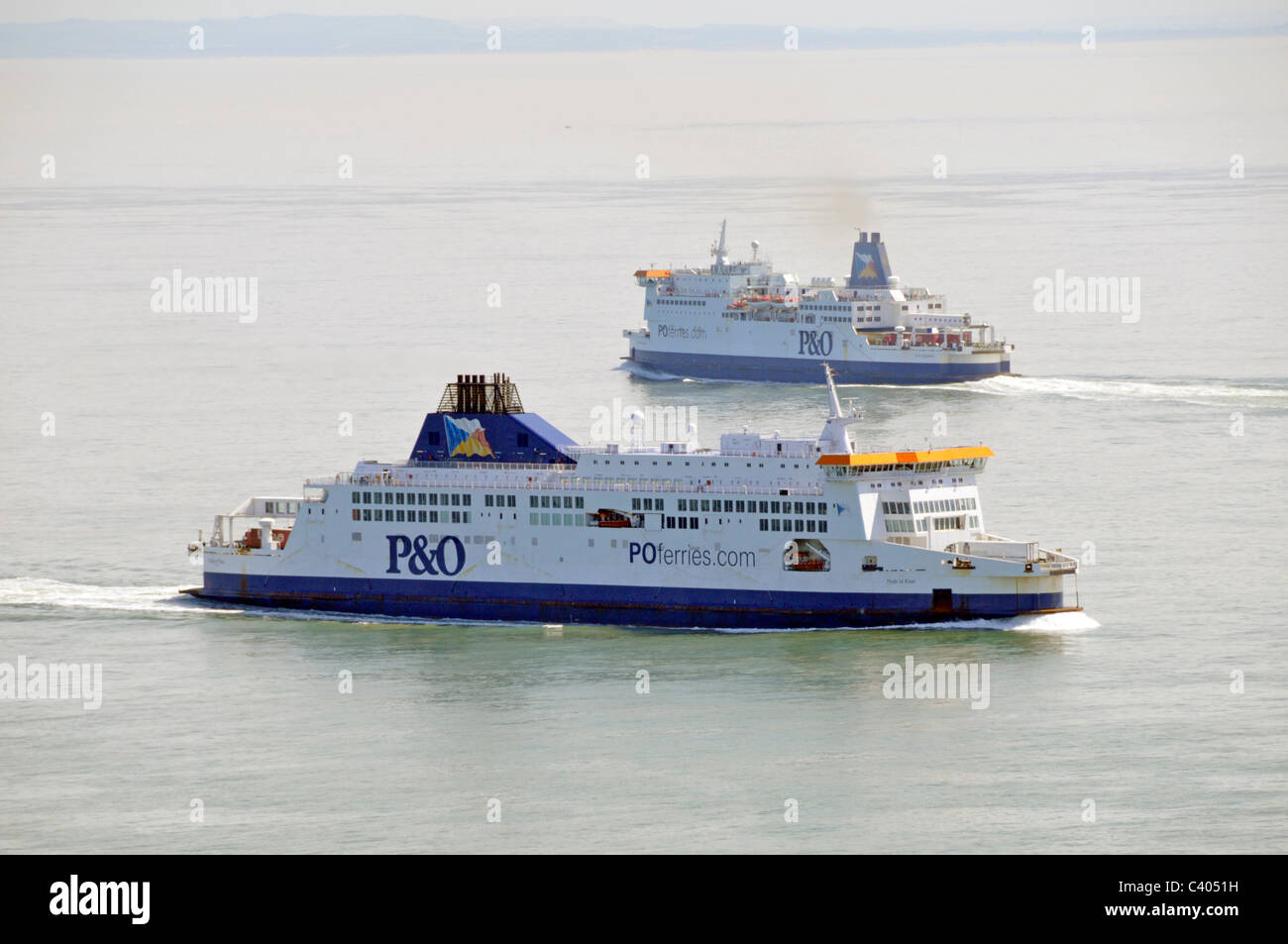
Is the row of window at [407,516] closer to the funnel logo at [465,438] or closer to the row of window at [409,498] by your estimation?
the row of window at [409,498]

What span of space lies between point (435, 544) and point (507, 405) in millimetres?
4332

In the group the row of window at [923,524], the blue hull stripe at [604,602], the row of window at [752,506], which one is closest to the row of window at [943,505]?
the row of window at [923,524]

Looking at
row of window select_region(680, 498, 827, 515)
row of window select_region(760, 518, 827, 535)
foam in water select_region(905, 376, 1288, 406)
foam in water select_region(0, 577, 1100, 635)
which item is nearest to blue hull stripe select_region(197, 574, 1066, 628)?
foam in water select_region(0, 577, 1100, 635)

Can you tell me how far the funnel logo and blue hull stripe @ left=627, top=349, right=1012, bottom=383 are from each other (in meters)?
50.9

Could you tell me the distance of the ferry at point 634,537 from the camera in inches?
2291

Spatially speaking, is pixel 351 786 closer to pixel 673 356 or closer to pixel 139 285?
pixel 673 356

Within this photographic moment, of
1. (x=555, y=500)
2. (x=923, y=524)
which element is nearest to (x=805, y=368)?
(x=555, y=500)

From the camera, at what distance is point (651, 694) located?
171ft

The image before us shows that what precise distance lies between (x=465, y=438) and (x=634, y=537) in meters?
5.90

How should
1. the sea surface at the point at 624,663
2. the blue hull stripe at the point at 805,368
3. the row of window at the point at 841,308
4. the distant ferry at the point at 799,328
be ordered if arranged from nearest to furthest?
1. the sea surface at the point at 624,663
2. the blue hull stripe at the point at 805,368
3. the distant ferry at the point at 799,328
4. the row of window at the point at 841,308

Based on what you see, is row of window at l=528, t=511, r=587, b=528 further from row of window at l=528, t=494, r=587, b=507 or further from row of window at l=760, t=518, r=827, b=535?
row of window at l=760, t=518, r=827, b=535

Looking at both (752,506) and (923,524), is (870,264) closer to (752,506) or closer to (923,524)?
(923,524)

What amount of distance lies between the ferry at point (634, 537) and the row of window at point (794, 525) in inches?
1.8
